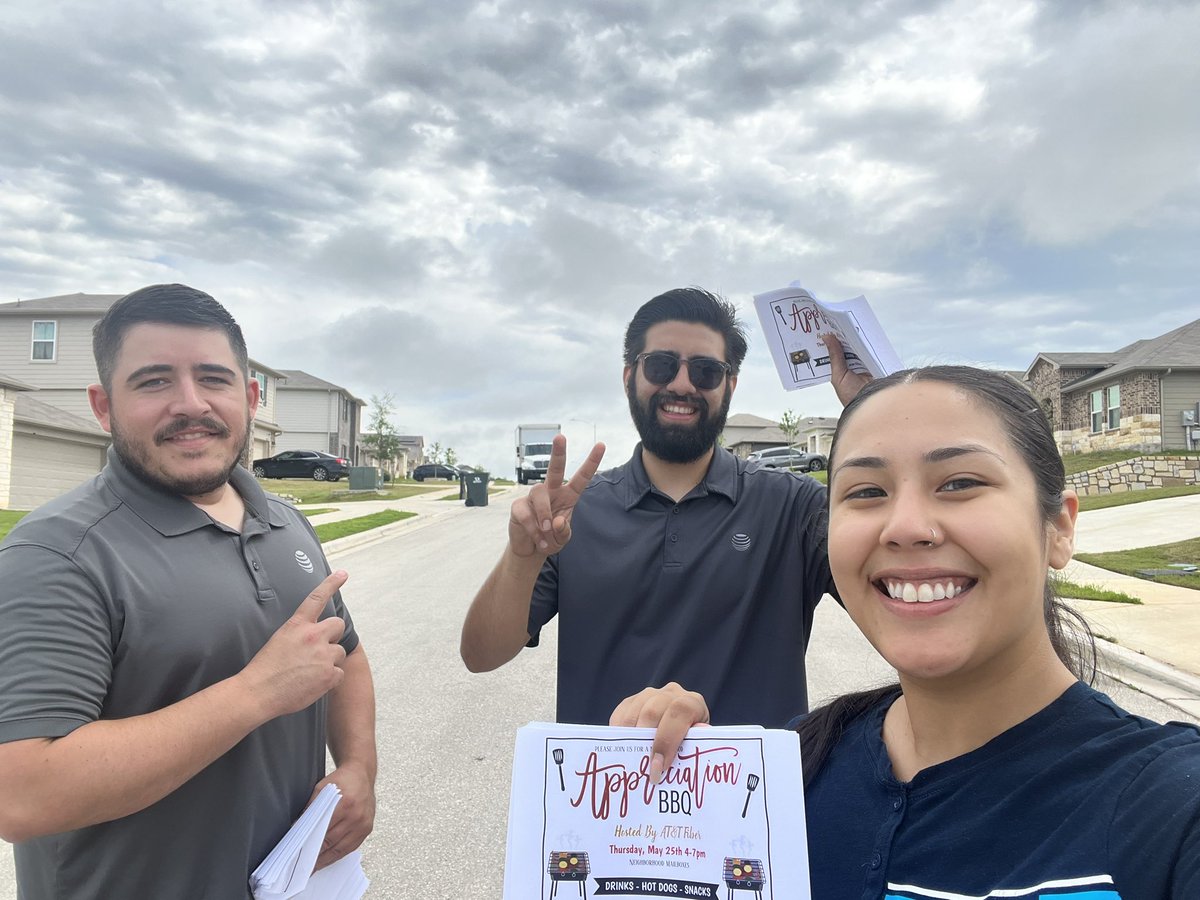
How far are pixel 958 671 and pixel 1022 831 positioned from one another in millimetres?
253

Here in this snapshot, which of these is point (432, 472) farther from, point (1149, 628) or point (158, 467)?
point (158, 467)

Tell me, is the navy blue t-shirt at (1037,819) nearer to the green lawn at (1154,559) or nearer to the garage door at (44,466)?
the green lawn at (1154,559)

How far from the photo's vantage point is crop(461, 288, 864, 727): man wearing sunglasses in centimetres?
255

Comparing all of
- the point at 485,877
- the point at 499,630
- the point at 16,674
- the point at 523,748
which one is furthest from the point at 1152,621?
the point at 16,674

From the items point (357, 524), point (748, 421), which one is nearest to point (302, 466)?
point (357, 524)

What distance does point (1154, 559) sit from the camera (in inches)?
545

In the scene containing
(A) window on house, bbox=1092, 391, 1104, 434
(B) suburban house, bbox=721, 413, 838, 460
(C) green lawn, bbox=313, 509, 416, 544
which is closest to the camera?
(C) green lawn, bbox=313, 509, 416, 544

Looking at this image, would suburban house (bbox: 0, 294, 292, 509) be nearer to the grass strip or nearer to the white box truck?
the white box truck

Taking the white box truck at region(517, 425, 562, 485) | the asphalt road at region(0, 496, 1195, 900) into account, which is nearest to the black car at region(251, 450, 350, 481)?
the white box truck at region(517, 425, 562, 485)

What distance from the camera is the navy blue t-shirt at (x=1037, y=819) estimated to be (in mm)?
1148

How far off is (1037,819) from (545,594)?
70.1 inches

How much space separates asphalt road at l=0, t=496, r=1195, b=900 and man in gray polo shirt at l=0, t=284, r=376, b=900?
1.91m

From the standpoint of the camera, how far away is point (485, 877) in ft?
12.9

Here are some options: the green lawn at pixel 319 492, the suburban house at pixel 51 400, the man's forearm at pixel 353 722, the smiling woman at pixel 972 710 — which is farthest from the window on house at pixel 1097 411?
the smiling woman at pixel 972 710
